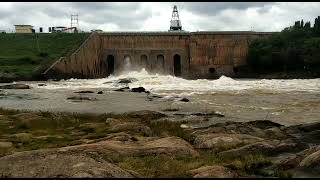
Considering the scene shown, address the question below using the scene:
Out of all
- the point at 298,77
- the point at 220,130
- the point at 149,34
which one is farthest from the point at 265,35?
the point at 220,130

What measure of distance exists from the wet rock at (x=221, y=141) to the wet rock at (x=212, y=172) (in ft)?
17.4

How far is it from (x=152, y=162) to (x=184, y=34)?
2851 inches

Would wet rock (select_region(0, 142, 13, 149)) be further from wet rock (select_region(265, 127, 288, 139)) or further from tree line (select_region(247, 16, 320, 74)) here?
tree line (select_region(247, 16, 320, 74))

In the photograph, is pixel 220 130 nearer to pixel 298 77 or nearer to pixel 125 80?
pixel 125 80

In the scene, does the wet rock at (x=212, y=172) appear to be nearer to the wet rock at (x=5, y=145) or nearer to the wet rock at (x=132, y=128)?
the wet rock at (x=5, y=145)

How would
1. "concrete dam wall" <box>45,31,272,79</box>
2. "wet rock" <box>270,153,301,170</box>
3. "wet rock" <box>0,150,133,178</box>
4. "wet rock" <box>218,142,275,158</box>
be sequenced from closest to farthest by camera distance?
"wet rock" <box>0,150,133,178</box> → "wet rock" <box>270,153,301,170</box> → "wet rock" <box>218,142,275,158</box> → "concrete dam wall" <box>45,31,272,79</box>

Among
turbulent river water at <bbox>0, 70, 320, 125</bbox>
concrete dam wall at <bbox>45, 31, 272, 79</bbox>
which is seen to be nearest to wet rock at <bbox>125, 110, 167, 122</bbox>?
turbulent river water at <bbox>0, 70, 320, 125</bbox>

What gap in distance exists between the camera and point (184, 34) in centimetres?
8744

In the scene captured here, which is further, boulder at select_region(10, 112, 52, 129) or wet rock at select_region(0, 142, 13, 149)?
boulder at select_region(10, 112, 52, 129)

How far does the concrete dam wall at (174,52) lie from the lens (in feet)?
284

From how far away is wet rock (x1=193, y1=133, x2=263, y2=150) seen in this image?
65.6 feet

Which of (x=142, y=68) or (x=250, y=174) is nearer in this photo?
(x=250, y=174)

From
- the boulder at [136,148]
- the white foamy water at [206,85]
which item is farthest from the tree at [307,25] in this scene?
the boulder at [136,148]

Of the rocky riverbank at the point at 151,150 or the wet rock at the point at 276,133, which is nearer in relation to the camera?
the rocky riverbank at the point at 151,150
